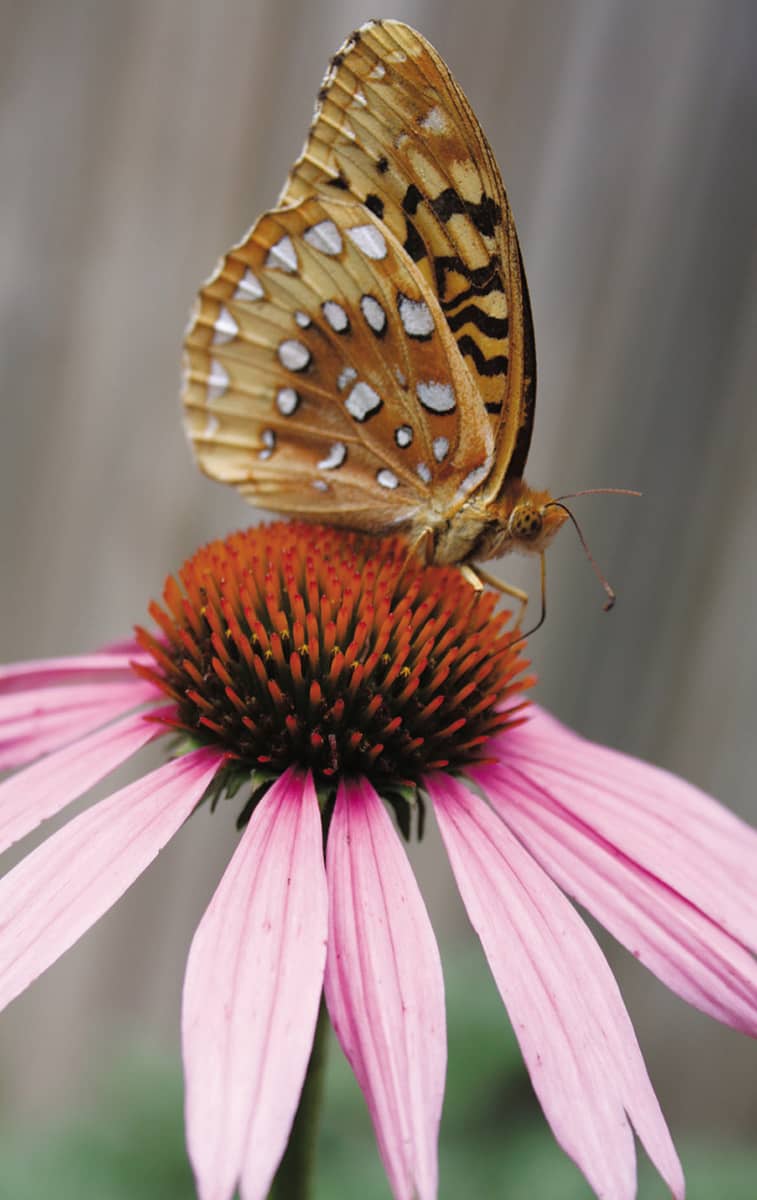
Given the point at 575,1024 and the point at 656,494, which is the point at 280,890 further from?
the point at 656,494

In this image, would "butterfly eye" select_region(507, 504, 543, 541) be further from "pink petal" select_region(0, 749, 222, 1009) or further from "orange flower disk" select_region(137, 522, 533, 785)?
"pink petal" select_region(0, 749, 222, 1009)

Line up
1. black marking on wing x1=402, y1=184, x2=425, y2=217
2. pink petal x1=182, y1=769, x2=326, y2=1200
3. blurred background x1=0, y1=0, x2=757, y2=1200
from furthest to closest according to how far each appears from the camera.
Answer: blurred background x1=0, y1=0, x2=757, y2=1200 → black marking on wing x1=402, y1=184, x2=425, y2=217 → pink petal x1=182, y1=769, x2=326, y2=1200

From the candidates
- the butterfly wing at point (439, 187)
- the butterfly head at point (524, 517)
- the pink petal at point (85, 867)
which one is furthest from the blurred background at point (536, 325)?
the pink petal at point (85, 867)

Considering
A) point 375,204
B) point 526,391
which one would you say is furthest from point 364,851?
point 375,204

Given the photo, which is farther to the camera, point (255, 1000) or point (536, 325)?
point (536, 325)

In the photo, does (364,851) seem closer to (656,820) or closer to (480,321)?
(656,820)

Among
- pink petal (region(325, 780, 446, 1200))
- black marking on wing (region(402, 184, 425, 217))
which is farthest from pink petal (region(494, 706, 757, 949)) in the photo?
black marking on wing (region(402, 184, 425, 217))

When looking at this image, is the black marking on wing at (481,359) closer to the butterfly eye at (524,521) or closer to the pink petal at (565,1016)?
the butterfly eye at (524,521)
